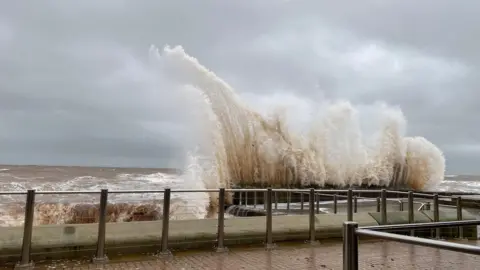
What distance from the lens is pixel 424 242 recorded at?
2.78 meters

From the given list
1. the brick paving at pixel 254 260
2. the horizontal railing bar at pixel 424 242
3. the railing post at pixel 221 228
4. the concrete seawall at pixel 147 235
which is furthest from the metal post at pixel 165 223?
the horizontal railing bar at pixel 424 242

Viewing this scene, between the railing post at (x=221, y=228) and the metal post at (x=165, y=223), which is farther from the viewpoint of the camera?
the railing post at (x=221, y=228)

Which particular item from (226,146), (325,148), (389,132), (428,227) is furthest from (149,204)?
(389,132)

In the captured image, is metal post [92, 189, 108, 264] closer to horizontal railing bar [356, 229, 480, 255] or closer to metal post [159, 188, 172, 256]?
metal post [159, 188, 172, 256]

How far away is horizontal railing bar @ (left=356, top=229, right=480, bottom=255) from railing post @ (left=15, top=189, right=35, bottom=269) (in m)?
5.27

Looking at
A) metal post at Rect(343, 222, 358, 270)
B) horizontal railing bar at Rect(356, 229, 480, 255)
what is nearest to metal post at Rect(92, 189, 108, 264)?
metal post at Rect(343, 222, 358, 270)

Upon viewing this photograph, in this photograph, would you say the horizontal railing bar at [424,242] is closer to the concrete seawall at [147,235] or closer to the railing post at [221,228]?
the concrete seawall at [147,235]

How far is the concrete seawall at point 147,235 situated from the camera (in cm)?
658

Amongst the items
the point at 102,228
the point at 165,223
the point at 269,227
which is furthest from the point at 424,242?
the point at 269,227

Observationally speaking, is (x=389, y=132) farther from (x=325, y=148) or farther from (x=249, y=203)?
(x=249, y=203)

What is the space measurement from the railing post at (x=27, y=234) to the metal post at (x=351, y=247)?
5.14 metres

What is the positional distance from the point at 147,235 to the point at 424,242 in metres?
5.63

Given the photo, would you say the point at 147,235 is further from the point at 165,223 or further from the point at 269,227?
the point at 269,227

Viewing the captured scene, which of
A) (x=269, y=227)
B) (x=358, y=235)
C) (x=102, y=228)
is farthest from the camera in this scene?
(x=269, y=227)
